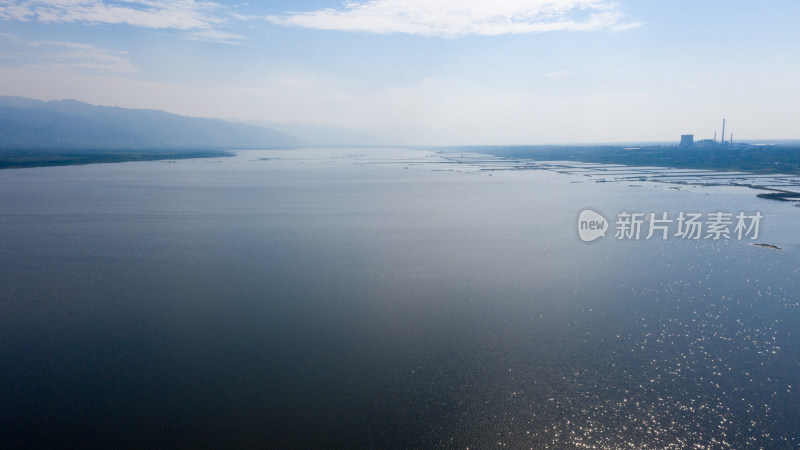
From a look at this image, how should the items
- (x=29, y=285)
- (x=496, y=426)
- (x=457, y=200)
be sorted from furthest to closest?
(x=457, y=200) → (x=29, y=285) → (x=496, y=426)

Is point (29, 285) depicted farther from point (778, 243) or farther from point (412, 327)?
point (778, 243)

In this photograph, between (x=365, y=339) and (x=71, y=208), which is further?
(x=71, y=208)

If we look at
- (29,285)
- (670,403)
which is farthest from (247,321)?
(670,403)

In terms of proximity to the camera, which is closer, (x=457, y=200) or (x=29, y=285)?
(x=29, y=285)

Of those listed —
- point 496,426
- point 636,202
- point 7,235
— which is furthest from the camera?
point 636,202

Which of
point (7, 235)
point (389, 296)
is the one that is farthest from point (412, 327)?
point (7, 235)

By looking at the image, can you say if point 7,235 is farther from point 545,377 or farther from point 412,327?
point 545,377
